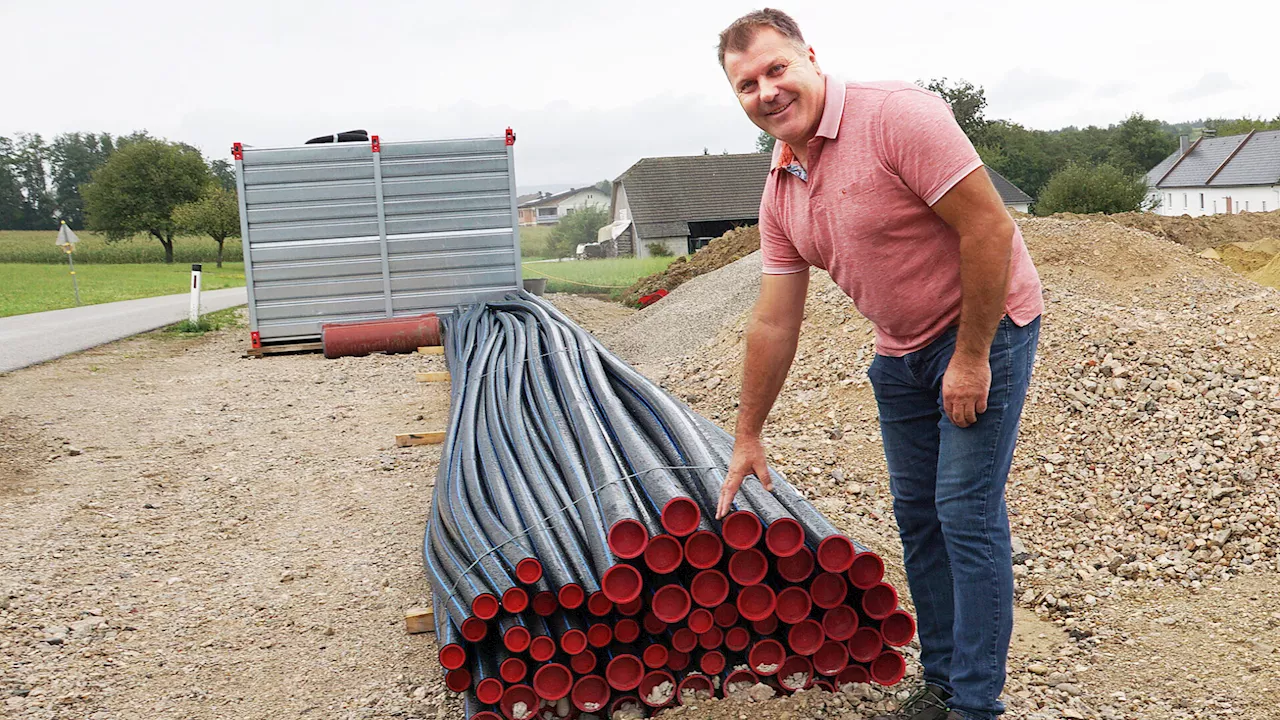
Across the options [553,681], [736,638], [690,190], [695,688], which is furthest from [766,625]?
[690,190]

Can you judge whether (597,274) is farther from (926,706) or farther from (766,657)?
(926,706)

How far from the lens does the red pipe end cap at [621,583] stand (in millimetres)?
2980

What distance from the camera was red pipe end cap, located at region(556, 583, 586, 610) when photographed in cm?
304

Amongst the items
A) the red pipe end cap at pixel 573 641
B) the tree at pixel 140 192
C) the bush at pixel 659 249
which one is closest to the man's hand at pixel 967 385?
the red pipe end cap at pixel 573 641

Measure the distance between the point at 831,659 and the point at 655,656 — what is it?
555 millimetres

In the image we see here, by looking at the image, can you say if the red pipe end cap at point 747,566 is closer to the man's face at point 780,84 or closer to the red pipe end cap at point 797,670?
the red pipe end cap at point 797,670

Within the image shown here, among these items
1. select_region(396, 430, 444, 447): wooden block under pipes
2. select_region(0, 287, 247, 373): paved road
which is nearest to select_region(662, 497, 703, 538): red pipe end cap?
select_region(396, 430, 444, 447): wooden block under pipes

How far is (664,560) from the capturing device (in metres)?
3.02

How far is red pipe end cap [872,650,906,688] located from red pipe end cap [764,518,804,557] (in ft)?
1.65

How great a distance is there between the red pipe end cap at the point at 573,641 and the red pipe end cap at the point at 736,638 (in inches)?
17.7

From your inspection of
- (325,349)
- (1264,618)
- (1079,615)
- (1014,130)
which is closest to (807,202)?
(1079,615)

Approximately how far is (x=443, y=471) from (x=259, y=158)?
8941mm

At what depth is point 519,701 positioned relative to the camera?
315 cm

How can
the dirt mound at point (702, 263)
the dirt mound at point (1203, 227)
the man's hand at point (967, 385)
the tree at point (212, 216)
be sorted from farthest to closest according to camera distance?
the tree at point (212, 216) → the dirt mound at point (1203, 227) → the dirt mound at point (702, 263) → the man's hand at point (967, 385)
